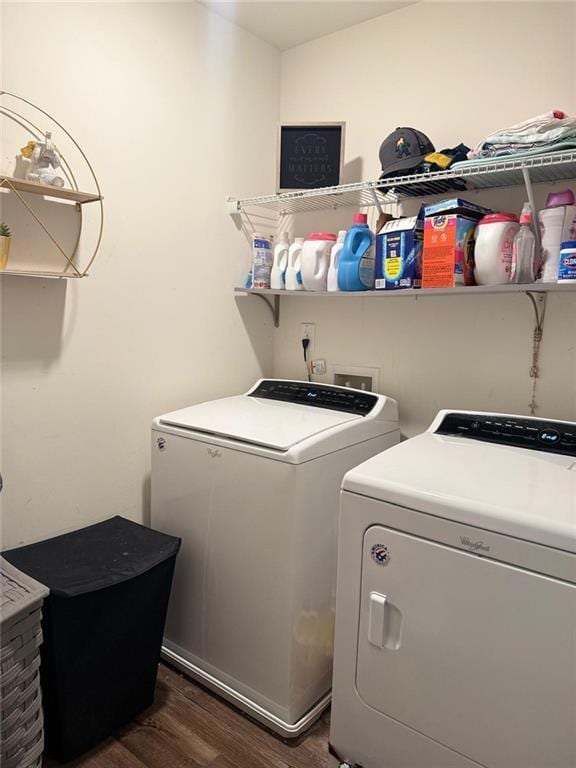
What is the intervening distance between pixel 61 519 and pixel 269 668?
86 centimetres

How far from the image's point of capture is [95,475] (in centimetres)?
188

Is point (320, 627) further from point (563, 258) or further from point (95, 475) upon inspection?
point (563, 258)

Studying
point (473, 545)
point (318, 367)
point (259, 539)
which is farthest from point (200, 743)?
point (318, 367)

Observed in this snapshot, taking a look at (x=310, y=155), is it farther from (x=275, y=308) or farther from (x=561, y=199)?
(x=561, y=199)

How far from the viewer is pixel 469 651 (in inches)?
45.5

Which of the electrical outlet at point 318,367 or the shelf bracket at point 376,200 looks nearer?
the shelf bracket at point 376,200

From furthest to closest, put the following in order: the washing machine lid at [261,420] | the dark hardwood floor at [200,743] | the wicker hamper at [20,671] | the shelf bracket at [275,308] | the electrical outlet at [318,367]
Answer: the shelf bracket at [275,308]
the electrical outlet at [318,367]
the washing machine lid at [261,420]
the dark hardwood floor at [200,743]
the wicker hamper at [20,671]

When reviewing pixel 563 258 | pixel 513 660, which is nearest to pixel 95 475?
pixel 513 660

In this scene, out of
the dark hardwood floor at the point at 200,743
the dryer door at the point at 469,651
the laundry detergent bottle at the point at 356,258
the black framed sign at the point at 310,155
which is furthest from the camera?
the black framed sign at the point at 310,155

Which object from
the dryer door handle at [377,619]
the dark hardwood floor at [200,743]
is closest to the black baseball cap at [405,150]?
the dryer door handle at [377,619]

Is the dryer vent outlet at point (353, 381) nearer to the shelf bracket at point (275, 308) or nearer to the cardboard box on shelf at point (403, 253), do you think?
the shelf bracket at point (275, 308)

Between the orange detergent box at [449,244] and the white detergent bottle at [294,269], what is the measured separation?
0.57 m

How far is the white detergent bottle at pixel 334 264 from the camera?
6.35 feet

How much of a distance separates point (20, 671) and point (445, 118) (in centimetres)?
220
